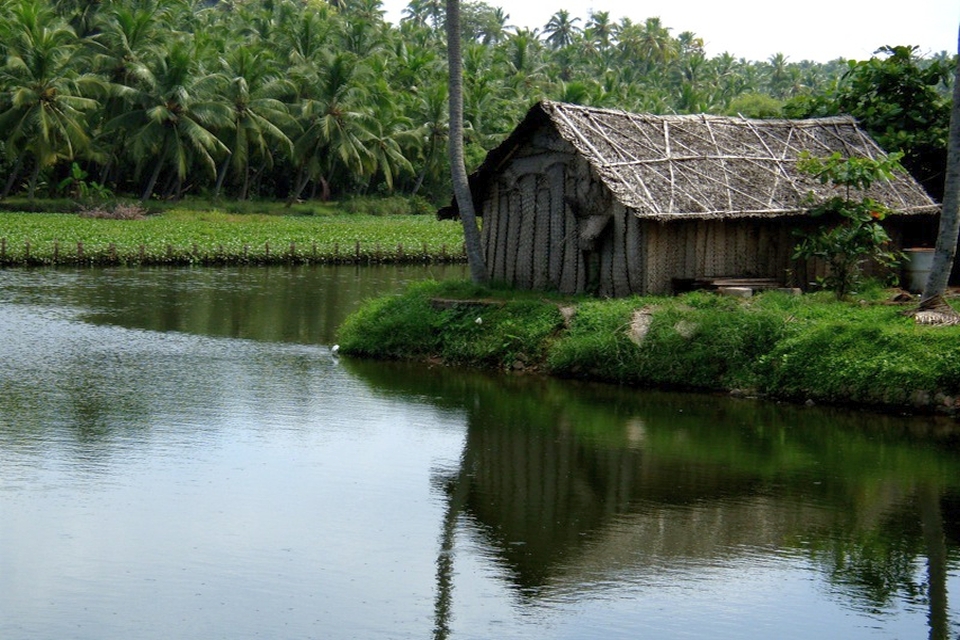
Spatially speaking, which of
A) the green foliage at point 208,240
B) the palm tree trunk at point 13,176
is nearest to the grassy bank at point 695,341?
the green foliage at point 208,240

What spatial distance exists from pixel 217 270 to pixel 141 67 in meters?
16.8

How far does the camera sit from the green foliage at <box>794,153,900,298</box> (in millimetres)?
19781

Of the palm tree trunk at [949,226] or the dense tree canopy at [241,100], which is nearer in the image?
the palm tree trunk at [949,226]

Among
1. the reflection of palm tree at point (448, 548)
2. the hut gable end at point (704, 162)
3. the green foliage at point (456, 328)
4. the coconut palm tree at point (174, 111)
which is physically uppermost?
the coconut palm tree at point (174, 111)

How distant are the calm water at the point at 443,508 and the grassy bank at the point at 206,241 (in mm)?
17041

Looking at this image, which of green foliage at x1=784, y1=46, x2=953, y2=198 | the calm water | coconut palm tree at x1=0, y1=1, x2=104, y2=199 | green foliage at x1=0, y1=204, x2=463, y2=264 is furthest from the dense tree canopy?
the calm water

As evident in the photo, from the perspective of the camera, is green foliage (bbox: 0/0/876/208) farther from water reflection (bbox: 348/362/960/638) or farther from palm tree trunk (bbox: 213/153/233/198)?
water reflection (bbox: 348/362/960/638)

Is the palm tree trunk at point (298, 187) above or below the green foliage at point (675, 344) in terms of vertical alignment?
above

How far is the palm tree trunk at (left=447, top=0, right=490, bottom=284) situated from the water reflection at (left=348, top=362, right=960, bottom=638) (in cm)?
494

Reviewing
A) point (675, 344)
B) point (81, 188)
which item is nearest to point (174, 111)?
point (81, 188)

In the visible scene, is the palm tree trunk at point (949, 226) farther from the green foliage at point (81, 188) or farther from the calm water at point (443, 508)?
the green foliage at point (81, 188)

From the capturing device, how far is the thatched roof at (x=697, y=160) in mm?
20297

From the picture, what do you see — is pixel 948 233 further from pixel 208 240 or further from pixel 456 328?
pixel 208 240

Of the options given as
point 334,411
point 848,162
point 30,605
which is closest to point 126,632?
point 30,605
